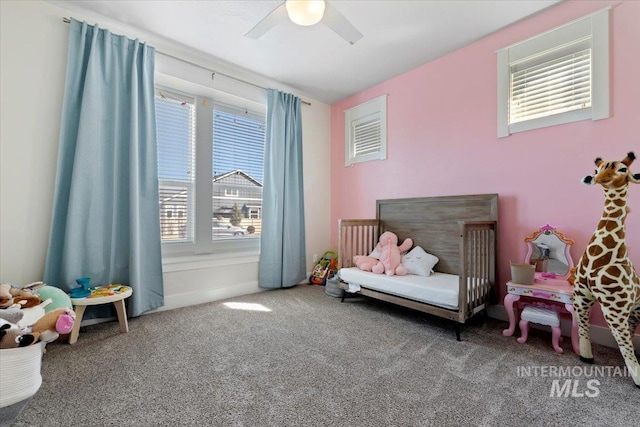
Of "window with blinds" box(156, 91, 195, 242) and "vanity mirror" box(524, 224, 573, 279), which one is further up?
"window with blinds" box(156, 91, 195, 242)

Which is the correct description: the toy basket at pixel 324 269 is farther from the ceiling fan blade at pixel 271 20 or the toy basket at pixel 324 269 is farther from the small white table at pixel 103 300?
the ceiling fan blade at pixel 271 20

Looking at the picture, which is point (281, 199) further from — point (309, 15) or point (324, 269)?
point (309, 15)

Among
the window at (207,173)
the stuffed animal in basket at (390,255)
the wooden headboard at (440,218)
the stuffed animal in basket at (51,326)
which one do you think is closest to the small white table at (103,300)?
the window at (207,173)

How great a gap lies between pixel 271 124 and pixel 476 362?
2841 millimetres

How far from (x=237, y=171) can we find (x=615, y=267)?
309 centimetres

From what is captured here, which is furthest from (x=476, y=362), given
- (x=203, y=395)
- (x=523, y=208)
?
(x=203, y=395)

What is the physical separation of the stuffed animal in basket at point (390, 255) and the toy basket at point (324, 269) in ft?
2.50

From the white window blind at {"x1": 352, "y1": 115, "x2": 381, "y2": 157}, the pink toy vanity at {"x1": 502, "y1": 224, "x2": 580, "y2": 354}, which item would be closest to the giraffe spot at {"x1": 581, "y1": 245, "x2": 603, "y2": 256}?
the pink toy vanity at {"x1": 502, "y1": 224, "x2": 580, "y2": 354}

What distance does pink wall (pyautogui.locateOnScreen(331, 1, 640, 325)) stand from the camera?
1780 mm

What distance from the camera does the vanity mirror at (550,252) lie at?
6.39ft

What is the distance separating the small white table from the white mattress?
1775mm

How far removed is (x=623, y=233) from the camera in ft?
4.74

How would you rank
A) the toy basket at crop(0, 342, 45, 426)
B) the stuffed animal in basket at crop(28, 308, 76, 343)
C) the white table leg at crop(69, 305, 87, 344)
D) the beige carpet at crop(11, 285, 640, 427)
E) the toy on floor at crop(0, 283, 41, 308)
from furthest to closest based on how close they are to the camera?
1. the white table leg at crop(69, 305, 87, 344)
2. the toy on floor at crop(0, 283, 41, 308)
3. the beige carpet at crop(11, 285, 640, 427)
4. the stuffed animal in basket at crop(28, 308, 76, 343)
5. the toy basket at crop(0, 342, 45, 426)

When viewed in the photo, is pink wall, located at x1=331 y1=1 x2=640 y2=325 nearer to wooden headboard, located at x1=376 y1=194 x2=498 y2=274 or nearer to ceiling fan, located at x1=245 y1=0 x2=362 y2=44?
wooden headboard, located at x1=376 y1=194 x2=498 y2=274
